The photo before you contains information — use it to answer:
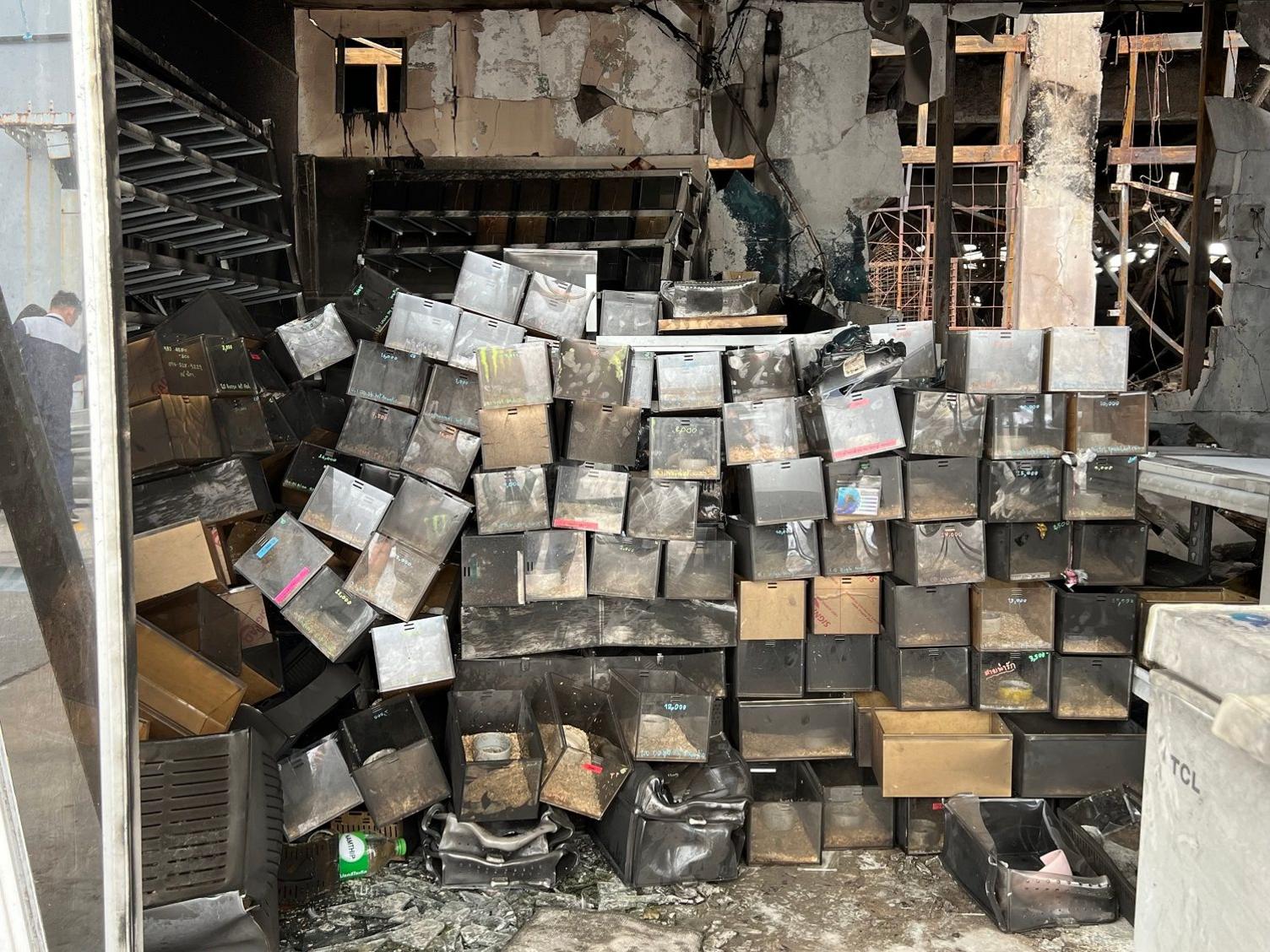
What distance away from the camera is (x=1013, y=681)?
3564mm

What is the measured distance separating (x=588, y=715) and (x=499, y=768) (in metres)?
0.54

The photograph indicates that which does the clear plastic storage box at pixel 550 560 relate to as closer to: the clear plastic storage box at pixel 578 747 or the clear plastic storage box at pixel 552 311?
the clear plastic storage box at pixel 578 747

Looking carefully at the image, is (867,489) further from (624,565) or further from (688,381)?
(624,565)

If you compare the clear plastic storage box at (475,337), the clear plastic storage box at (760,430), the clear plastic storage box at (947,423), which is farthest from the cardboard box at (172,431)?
the clear plastic storage box at (947,423)

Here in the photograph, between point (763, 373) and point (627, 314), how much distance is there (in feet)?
2.14

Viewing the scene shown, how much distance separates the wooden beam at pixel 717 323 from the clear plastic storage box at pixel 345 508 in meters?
1.26

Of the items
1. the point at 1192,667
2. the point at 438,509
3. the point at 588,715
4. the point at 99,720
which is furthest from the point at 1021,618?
the point at 99,720

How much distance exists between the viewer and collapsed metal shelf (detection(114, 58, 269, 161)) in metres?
3.19

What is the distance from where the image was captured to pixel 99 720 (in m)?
1.44

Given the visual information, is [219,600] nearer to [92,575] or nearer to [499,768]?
[499,768]

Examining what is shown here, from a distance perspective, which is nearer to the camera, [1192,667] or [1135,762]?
[1192,667]

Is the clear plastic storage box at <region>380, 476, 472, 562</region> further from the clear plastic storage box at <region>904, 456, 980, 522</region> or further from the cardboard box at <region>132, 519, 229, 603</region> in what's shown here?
the clear plastic storage box at <region>904, 456, 980, 522</region>

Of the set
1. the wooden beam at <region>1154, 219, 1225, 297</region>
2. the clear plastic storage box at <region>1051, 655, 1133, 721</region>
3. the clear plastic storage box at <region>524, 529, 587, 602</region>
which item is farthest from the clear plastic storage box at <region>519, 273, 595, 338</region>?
the wooden beam at <region>1154, 219, 1225, 297</region>

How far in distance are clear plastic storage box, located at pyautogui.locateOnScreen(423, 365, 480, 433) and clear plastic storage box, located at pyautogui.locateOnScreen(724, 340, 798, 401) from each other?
0.94 meters
